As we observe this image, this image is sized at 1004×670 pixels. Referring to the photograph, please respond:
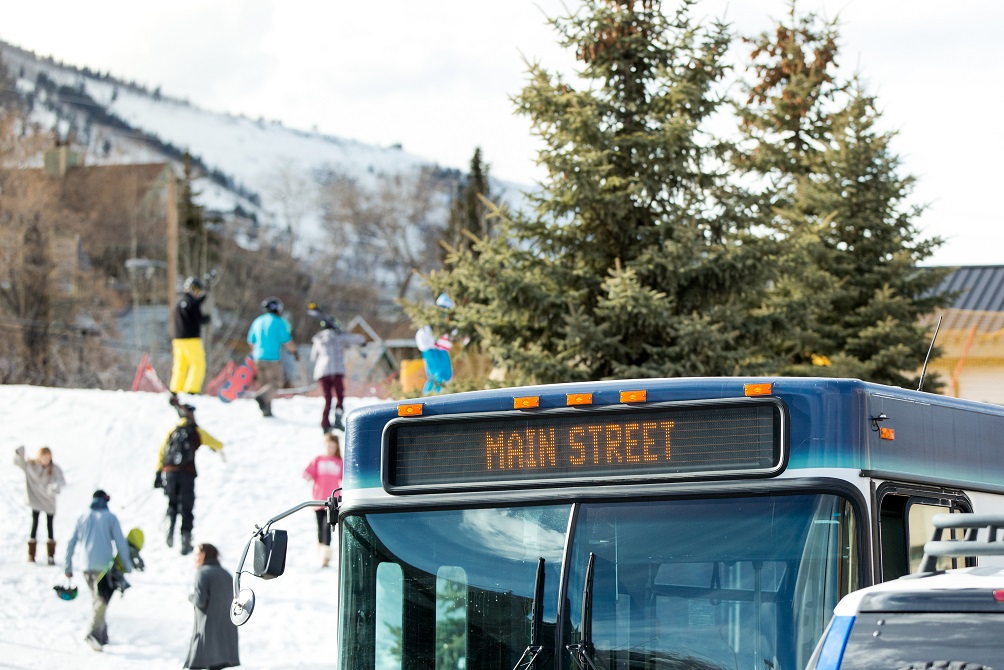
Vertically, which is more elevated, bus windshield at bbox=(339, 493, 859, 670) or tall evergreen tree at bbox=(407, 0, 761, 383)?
tall evergreen tree at bbox=(407, 0, 761, 383)

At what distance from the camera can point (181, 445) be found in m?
19.5

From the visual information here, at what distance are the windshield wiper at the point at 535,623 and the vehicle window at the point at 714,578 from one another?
13 centimetres

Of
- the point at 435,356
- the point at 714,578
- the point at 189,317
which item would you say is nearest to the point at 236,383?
the point at 189,317

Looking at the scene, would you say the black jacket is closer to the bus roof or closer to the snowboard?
the snowboard

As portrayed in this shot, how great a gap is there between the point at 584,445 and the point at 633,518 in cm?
40

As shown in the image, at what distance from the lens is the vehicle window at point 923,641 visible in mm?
3359

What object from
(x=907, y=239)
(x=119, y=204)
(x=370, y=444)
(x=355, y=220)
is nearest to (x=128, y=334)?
(x=119, y=204)

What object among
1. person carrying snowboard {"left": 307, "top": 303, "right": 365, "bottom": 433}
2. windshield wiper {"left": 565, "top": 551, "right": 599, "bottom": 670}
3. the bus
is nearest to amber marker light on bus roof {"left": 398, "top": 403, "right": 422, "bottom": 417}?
the bus

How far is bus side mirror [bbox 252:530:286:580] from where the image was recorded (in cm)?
601

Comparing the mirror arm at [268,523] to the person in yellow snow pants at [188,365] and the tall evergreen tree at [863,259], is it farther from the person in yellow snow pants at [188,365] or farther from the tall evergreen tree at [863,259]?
the person in yellow snow pants at [188,365]

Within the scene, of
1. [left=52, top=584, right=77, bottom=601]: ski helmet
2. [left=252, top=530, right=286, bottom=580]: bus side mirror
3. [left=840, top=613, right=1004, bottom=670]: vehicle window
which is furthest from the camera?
[left=52, top=584, right=77, bottom=601]: ski helmet

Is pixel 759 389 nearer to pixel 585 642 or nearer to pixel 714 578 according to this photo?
pixel 714 578

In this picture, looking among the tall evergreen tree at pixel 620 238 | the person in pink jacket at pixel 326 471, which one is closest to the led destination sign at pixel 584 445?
the tall evergreen tree at pixel 620 238

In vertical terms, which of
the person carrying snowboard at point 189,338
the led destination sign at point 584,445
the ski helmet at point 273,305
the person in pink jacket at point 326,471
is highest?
the ski helmet at point 273,305
